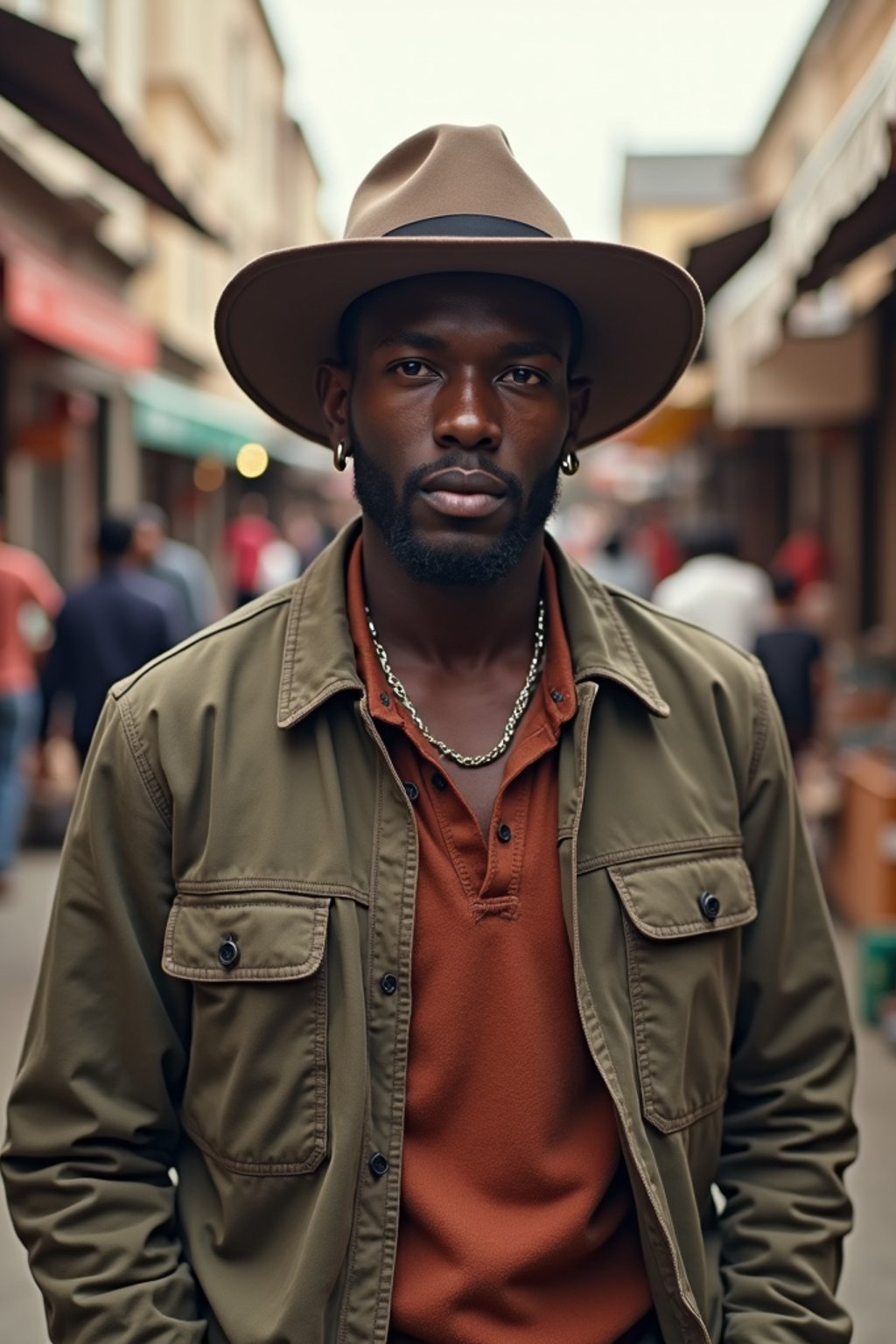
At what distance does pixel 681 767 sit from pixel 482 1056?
500mm

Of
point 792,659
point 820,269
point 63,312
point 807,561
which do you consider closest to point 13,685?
point 63,312

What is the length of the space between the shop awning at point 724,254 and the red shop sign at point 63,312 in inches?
180

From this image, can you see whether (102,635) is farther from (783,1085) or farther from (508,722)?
(783,1085)

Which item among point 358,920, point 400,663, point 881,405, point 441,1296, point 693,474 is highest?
point 693,474

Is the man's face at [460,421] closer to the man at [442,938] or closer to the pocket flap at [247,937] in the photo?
the man at [442,938]

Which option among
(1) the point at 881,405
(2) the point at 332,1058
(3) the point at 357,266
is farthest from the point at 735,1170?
(1) the point at 881,405

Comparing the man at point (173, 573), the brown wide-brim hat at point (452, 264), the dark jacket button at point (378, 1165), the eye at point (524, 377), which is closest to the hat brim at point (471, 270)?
the brown wide-brim hat at point (452, 264)

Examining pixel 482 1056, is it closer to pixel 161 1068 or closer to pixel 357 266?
pixel 161 1068

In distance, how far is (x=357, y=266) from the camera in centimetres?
212

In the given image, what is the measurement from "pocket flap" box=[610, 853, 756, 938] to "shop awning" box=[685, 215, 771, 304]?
4.31 meters

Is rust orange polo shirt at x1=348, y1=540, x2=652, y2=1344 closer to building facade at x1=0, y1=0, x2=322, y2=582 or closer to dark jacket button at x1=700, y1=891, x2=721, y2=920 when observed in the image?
dark jacket button at x1=700, y1=891, x2=721, y2=920

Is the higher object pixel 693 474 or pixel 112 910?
pixel 693 474

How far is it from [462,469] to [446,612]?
24 centimetres

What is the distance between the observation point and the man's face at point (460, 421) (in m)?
2.09
